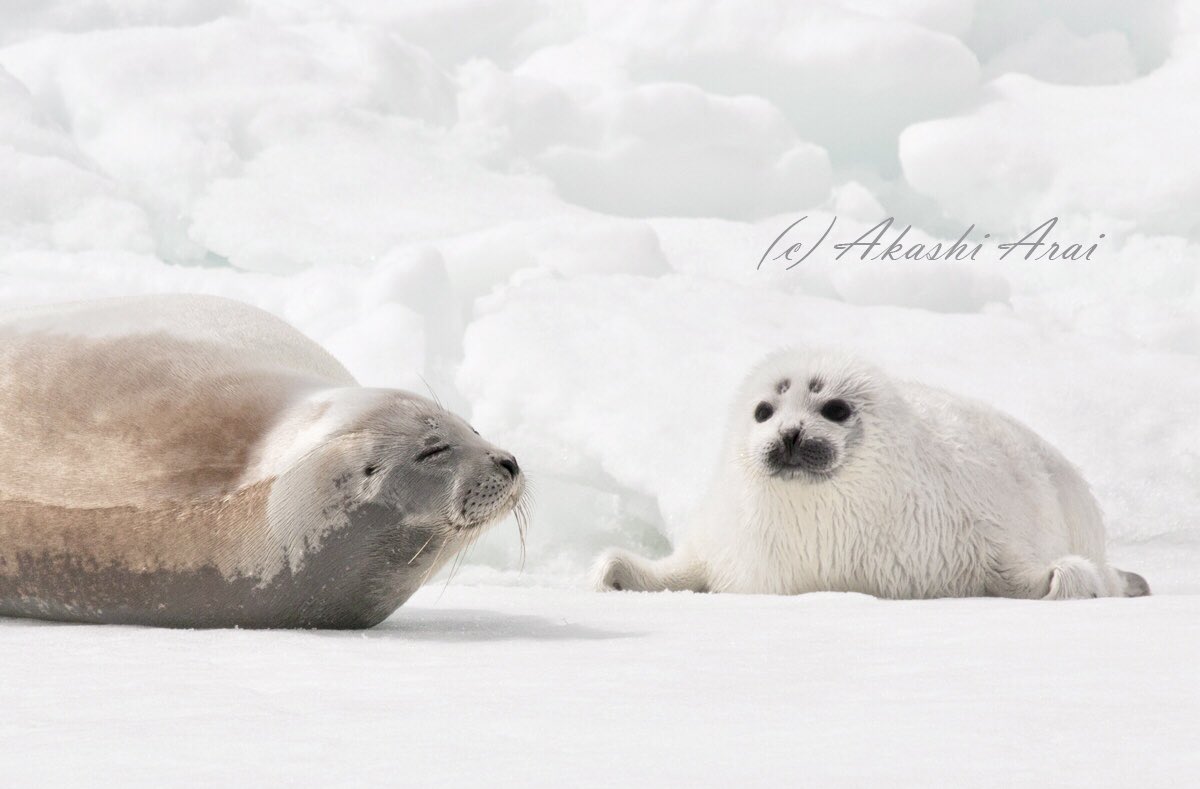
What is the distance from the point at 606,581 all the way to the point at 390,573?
4.74ft

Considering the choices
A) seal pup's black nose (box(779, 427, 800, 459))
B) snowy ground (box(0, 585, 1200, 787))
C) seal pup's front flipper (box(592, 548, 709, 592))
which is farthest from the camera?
seal pup's front flipper (box(592, 548, 709, 592))

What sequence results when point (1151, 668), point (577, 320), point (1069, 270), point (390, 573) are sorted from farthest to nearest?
point (1069, 270)
point (577, 320)
point (390, 573)
point (1151, 668)

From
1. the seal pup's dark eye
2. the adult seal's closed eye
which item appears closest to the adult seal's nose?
the adult seal's closed eye

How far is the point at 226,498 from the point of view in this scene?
2.66 meters

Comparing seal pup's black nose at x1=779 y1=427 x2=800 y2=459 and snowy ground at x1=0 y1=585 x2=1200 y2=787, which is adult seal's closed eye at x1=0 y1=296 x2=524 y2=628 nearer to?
snowy ground at x1=0 y1=585 x2=1200 y2=787

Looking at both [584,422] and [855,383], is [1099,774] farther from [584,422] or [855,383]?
[584,422]

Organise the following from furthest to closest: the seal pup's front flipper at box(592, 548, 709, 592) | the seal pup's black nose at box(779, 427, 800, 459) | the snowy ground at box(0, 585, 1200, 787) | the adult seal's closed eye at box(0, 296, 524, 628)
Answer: the seal pup's front flipper at box(592, 548, 709, 592)
the seal pup's black nose at box(779, 427, 800, 459)
the adult seal's closed eye at box(0, 296, 524, 628)
the snowy ground at box(0, 585, 1200, 787)

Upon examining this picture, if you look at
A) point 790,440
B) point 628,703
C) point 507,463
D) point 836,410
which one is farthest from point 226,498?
point 836,410

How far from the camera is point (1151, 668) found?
1811mm

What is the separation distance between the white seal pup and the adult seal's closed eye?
1353 mm

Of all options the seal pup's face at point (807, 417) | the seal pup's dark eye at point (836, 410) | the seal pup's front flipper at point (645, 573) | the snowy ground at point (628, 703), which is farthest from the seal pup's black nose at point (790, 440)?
the snowy ground at point (628, 703)

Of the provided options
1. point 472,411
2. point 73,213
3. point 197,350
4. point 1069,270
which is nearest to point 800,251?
point 1069,270

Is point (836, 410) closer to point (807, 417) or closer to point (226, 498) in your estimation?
point (807, 417)

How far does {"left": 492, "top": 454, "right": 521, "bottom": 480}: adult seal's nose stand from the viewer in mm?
2721
